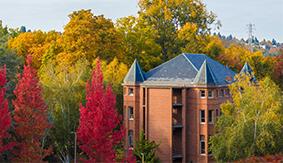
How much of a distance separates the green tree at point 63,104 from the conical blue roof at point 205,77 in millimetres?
10308

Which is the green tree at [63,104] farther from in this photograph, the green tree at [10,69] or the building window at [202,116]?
the building window at [202,116]

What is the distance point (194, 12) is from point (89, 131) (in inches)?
1616

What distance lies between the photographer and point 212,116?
185ft

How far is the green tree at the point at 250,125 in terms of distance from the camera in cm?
5084

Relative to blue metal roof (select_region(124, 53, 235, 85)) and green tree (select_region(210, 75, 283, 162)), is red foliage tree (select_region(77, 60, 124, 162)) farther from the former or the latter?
blue metal roof (select_region(124, 53, 235, 85))

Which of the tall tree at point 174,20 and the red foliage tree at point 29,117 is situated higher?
the tall tree at point 174,20

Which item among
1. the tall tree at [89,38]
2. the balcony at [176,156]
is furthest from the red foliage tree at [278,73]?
the balcony at [176,156]

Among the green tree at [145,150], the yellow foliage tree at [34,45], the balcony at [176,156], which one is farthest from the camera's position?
the yellow foliage tree at [34,45]

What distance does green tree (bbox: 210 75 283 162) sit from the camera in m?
50.8

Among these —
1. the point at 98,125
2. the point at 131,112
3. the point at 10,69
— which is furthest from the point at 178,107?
the point at 10,69

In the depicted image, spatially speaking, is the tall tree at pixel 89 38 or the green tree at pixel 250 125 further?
the tall tree at pixel 89 38

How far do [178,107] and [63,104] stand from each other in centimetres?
969

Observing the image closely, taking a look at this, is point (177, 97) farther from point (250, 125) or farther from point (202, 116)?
point (250, 125)

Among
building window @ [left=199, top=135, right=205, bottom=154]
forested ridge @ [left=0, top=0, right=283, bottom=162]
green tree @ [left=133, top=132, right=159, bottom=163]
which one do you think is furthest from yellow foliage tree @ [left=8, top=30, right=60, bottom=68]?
building window @ [left=199, top=135, right=205, bottom=154]
